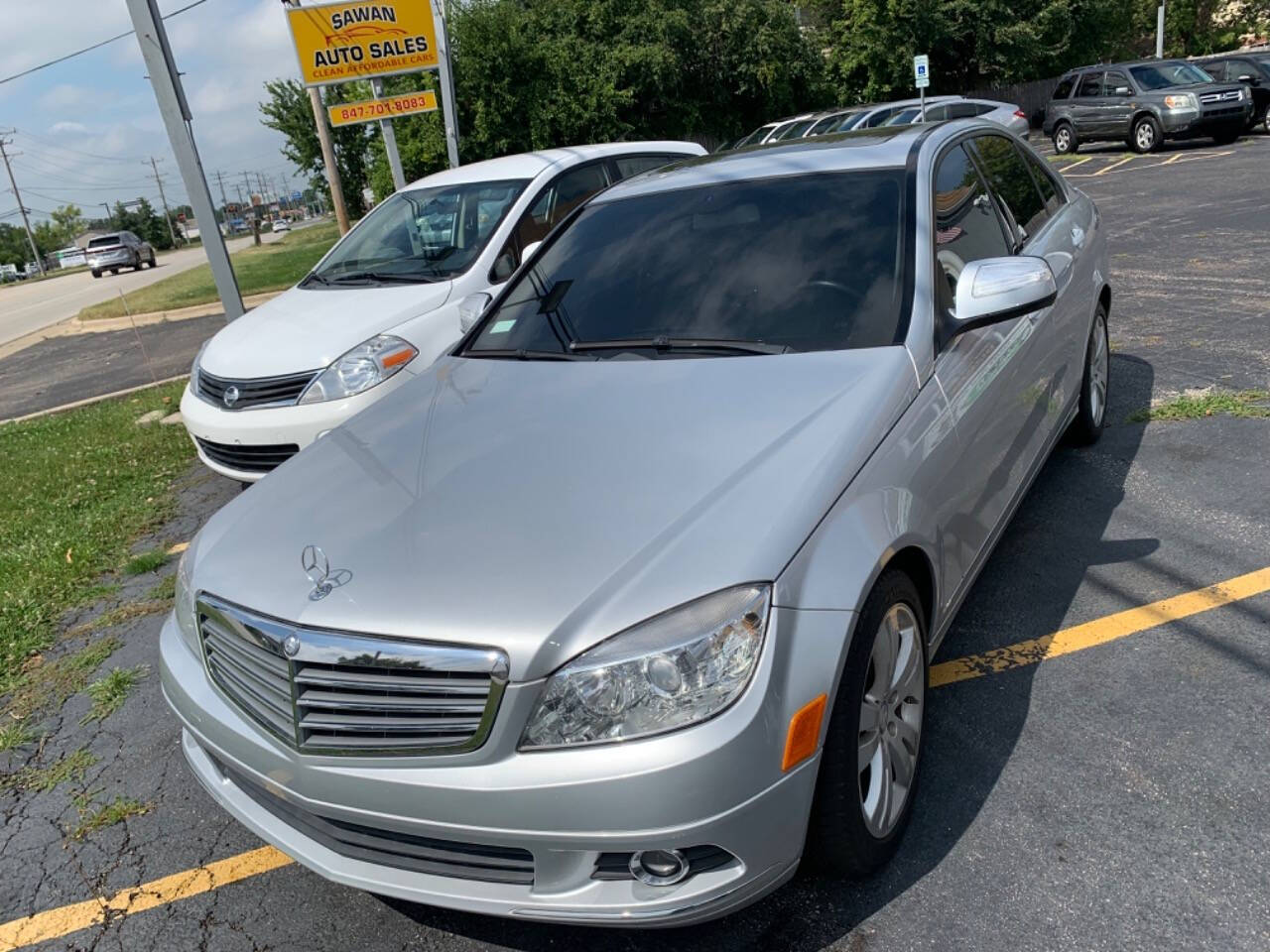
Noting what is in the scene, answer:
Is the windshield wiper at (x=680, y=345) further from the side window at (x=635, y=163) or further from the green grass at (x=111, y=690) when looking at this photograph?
the side window at (x=635, y=163)

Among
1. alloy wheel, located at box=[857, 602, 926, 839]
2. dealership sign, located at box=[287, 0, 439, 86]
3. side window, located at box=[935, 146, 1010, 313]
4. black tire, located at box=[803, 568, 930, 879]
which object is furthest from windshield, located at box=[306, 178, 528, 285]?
dealership sign, located at box=[287, 0, 439, 86]

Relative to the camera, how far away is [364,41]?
559 inches

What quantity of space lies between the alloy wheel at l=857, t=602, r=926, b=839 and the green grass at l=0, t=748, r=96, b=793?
2.77 m

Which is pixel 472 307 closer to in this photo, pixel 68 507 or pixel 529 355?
pixel 529 355

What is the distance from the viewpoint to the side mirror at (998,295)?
9.45 ft

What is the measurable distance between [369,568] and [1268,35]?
2447 inches

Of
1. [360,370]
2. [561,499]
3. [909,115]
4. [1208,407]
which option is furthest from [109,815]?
[909,115]

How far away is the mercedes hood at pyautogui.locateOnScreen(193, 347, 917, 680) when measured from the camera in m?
2.02

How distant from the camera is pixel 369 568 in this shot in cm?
222

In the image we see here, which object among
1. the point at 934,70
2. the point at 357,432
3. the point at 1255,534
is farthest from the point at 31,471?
the point at 934,70

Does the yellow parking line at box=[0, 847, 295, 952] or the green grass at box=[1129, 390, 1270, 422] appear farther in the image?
the green grass at box=[1129, 390, 1270, 422]

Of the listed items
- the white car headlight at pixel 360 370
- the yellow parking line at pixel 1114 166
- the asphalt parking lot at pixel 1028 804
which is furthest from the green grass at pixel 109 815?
the yellow parking line at pixel 1114 166

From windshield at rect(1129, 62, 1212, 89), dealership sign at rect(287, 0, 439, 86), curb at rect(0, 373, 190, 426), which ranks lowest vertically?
curb at rect(0, 373, 190, 426)

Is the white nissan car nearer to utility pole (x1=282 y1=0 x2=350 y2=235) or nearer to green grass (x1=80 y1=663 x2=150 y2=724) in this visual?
green grass (x1=80 y1=663 x2=150 y2=724)
